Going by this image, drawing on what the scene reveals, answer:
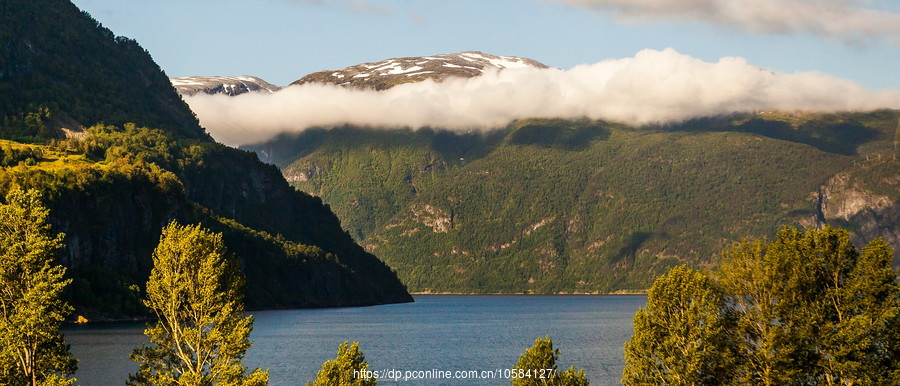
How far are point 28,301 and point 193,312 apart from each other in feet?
31.6

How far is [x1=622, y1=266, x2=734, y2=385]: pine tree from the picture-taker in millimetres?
70062

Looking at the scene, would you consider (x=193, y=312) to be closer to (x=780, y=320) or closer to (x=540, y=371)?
(x=540, y=371)

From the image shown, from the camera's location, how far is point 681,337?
70.9 meters

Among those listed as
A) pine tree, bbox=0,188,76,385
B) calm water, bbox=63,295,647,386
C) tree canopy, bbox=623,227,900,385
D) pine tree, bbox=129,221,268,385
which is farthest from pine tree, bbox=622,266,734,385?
calm water, bbox=63,295,647,386

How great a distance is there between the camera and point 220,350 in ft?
216

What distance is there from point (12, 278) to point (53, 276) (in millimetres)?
2393

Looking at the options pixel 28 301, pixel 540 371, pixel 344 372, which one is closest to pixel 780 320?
pixel 540 371

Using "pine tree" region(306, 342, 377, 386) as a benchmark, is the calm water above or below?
below

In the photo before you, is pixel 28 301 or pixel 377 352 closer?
pixel 28 301

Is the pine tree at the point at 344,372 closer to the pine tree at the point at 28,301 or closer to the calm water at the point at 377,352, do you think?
the pine tree at the point at 28,301

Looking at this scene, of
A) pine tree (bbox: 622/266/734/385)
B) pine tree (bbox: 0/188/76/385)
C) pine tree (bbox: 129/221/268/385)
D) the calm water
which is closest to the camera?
pine tree (bbox: 0/188/76/385)

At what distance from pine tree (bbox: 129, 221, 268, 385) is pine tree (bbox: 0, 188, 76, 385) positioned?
4.94 meters

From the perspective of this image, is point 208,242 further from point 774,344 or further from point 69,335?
point 69,335

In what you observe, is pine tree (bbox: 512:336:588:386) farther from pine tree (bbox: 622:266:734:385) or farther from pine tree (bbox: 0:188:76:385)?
pine tree (bbox: 0:188:76:385)
